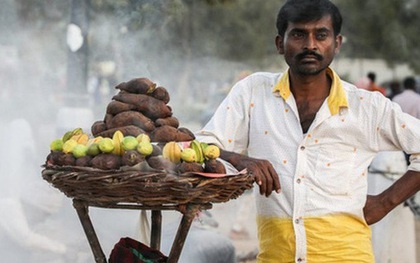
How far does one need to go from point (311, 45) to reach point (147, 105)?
24.0 inches

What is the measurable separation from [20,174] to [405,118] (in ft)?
11.5

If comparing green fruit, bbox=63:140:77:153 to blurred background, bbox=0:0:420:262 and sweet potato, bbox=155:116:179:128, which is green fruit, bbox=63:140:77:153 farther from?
blurred background, bbox=0:0:420:262

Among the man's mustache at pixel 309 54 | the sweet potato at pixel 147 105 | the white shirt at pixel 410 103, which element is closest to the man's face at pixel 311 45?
the man's mustache at pixel 309 54

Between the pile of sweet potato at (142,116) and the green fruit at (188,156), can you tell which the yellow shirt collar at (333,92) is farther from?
the green fruit at (188,156)

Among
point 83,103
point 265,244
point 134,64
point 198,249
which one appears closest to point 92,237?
point 265,244

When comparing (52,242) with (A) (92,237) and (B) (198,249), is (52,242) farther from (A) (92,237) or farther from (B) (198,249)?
(A) (92,237)

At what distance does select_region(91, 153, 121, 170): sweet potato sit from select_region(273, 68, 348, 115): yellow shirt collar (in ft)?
2.49

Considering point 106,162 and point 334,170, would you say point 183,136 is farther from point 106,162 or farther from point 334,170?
point 334,170

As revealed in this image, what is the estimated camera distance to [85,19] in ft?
26.1

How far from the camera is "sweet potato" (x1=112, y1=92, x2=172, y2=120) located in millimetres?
3150

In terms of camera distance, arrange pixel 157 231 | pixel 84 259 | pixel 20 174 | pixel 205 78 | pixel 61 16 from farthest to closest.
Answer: pixel 205 78 < pixel 61 16 < pixel 20 174 < pixel 84 259 < pixel 157 231

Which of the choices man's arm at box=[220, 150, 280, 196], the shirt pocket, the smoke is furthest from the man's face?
the smoke

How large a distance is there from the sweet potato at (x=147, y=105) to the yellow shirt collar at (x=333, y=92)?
44 centimetres

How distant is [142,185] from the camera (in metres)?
2.78
